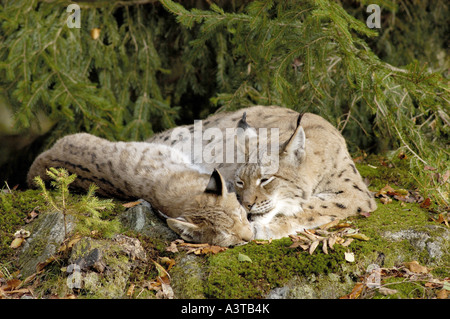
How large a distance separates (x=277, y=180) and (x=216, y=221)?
3.07ft

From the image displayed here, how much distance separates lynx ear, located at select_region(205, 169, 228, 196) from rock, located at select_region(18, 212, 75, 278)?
142 centimetres

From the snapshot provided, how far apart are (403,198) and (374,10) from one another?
3.94 metres

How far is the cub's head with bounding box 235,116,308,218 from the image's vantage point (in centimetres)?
512

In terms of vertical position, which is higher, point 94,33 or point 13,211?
point 94,33

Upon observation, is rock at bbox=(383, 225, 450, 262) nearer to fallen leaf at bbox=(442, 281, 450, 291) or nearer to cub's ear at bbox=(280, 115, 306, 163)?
fallen leaf at bbox=(442, 281, 450, 291)

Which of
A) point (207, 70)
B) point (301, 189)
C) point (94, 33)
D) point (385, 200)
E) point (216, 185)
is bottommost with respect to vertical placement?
point (385, 200)

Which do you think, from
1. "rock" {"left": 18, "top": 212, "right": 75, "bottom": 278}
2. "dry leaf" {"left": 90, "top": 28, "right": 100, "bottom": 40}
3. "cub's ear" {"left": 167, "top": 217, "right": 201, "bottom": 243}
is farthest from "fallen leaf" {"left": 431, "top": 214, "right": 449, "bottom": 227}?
"dry leaf" {"left": 90, "top": 28, "right": 100, "bottom": 40}

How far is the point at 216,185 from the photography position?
15.9 feet

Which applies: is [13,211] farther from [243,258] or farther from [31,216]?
[243,258]

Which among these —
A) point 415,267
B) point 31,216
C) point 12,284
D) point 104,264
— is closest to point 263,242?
point 415,267

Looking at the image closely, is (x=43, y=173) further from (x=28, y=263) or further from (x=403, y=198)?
(x=403, y=198)

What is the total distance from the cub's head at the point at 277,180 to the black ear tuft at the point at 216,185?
1.12 feet

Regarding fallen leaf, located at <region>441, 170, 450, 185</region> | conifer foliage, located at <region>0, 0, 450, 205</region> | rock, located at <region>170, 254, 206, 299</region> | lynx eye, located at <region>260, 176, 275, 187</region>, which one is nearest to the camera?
rock, located at <region>170, 254, 206, 299</region>
